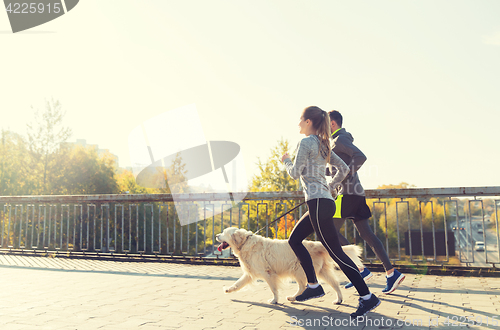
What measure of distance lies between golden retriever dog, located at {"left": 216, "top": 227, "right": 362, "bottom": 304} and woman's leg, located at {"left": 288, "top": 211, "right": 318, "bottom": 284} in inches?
10.0

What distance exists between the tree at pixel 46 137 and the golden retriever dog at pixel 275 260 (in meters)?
41.3

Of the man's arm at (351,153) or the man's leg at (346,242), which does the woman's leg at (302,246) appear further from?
the man's arm at (351,153)

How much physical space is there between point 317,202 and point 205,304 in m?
1.77

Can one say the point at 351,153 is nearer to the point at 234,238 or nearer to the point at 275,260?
the point at 275,260

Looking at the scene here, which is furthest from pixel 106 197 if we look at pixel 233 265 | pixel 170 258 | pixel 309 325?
pixel 309 325

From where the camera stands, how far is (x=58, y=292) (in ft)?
15.9

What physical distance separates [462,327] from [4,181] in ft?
146

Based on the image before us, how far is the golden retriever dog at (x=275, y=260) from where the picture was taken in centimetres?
432

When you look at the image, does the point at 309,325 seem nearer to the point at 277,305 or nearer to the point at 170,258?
the point at 277,305

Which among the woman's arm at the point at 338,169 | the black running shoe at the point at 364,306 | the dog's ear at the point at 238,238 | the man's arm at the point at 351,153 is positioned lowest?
the black running shoe at the point at 364,306

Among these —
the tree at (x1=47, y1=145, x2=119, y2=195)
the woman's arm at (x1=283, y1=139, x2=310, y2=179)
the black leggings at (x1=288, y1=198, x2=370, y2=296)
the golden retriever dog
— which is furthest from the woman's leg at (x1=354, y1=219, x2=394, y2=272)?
the tree at (x1=47, y1=145, x2=119, y2=195)

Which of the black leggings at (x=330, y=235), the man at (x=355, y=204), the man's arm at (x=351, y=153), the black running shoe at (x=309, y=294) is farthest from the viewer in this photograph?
the man's arm at (x=351, y=153)

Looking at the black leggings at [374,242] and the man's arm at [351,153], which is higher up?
the man's arm at [351,153]

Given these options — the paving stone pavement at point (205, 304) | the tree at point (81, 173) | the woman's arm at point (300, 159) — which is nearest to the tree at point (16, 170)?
the tree at point (81, 173)
